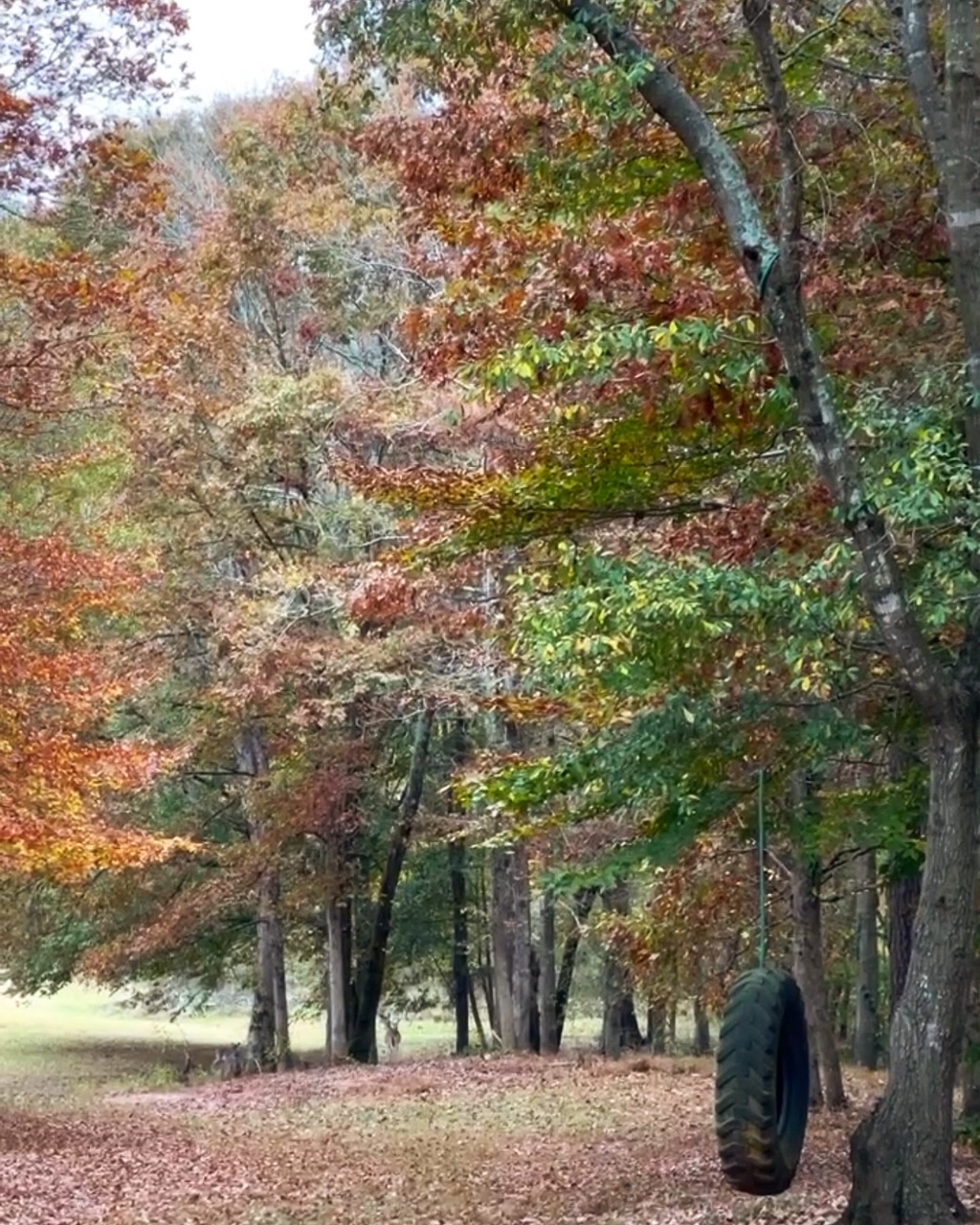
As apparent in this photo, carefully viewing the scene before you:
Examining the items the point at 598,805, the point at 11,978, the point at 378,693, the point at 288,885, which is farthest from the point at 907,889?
the point at 11,978

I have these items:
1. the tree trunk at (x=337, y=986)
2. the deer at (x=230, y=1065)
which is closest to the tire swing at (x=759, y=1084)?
the tree trunk at (x=337, y=986)

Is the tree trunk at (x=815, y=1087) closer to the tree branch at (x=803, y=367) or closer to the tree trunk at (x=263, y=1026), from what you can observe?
the tree branch at (x=803, y=367)

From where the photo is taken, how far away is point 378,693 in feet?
65.8

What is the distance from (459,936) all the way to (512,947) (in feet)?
13.9

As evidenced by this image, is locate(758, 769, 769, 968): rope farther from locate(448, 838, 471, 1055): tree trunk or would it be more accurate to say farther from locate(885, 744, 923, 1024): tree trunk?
locate(448, 838, 471, 1055): tree trunk

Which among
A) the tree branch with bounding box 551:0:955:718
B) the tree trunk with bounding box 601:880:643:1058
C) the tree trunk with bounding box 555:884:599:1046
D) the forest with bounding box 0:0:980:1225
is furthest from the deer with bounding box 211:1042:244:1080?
the tree branch with bounding box 551:0:955:718

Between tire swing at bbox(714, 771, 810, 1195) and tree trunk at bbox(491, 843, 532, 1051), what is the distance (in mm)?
14911

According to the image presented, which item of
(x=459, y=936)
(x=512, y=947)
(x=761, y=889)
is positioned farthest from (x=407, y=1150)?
(x=459, y=936)

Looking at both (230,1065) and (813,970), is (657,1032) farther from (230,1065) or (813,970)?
(813,970)

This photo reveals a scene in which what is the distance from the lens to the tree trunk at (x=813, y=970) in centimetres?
1329

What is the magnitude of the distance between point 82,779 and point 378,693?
22.7 feet

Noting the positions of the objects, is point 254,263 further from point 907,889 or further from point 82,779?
point 907,889

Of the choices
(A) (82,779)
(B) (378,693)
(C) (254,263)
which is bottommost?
(A) (82,779)

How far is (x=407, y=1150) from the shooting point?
12.4 m
